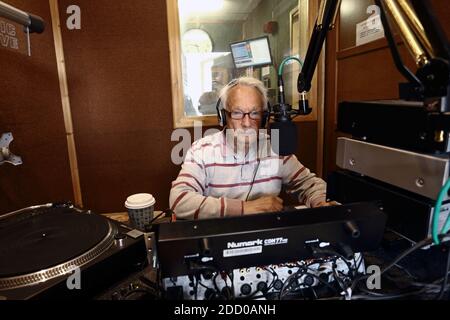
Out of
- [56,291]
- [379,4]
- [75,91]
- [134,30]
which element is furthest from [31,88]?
[379,4]

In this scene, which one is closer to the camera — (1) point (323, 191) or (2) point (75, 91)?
(1) point (323, 191)

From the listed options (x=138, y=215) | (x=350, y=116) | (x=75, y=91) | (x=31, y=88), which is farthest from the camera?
(x=75, y=91)

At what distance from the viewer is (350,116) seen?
26.6 inches

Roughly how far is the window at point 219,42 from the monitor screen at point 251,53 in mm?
33

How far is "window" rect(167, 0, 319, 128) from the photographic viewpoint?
6.88 feet

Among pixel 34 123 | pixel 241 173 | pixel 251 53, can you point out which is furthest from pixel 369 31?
pixel 34 123

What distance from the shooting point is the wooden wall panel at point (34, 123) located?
5.25 feet

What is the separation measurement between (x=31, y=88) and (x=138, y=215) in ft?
4.35

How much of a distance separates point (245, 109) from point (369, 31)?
38.0 inches

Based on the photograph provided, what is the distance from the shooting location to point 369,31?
1694 millimetres

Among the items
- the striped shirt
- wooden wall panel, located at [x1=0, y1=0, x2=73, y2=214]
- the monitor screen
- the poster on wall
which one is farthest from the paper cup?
the monitor screen

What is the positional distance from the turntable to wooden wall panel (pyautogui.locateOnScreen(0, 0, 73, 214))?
1.01 m

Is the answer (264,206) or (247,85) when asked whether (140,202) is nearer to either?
(264,206)
